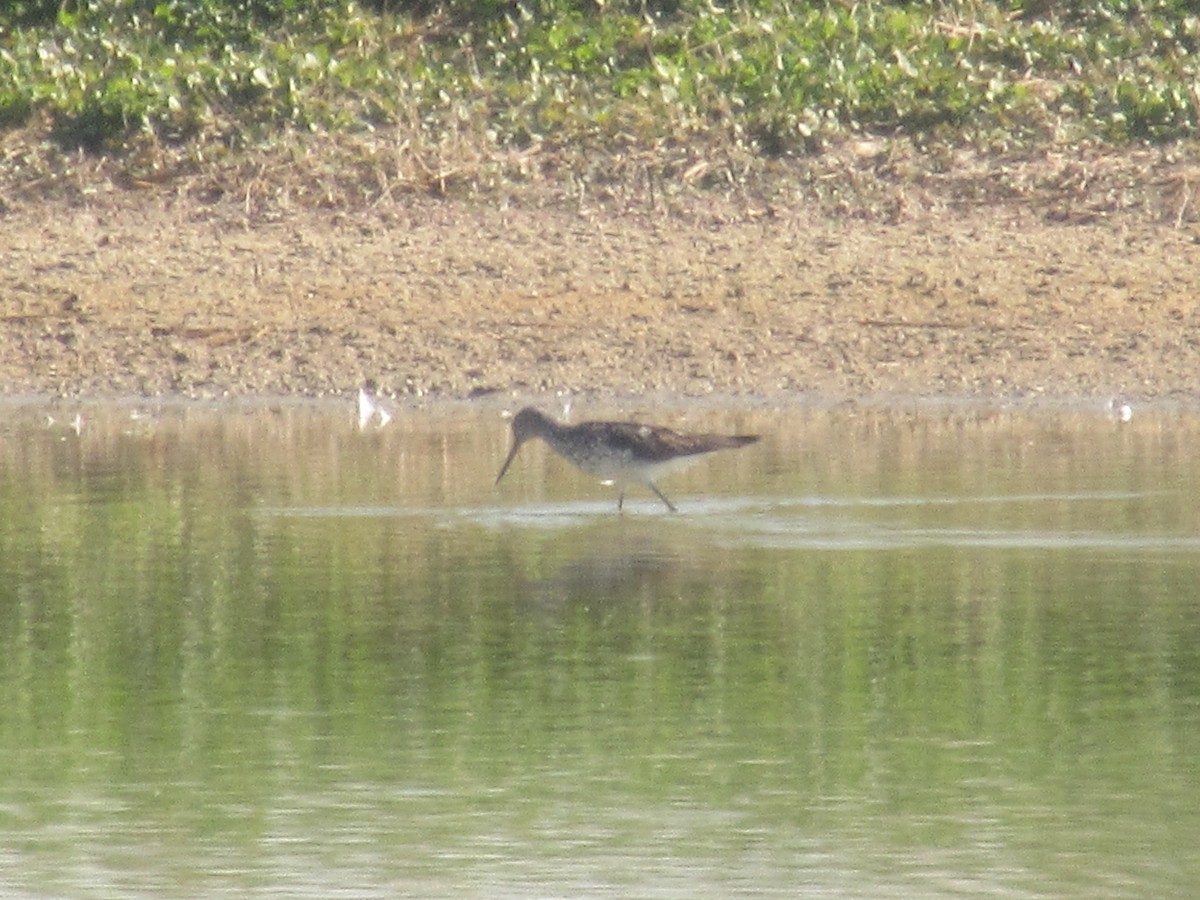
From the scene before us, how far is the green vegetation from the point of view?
54.6 ft

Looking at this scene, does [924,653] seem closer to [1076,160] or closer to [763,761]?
[763,761]

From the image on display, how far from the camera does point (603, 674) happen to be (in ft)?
26.3

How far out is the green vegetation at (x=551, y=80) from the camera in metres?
16.7

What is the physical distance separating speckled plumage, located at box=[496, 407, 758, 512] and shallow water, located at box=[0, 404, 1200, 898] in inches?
→ 6.5

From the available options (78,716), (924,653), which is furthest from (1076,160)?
(78,716)

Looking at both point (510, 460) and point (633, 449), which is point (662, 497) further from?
point (510, 460)

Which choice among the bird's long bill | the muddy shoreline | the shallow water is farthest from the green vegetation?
the bird's long bill

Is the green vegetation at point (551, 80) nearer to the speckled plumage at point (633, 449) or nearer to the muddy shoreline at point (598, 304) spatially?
the muddy shoreline at point (598, 304)

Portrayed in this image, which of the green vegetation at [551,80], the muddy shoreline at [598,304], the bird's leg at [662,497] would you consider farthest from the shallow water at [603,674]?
the green vegetation at [551,80]

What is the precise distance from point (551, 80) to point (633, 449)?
242 inches

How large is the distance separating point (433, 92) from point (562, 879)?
457 inches

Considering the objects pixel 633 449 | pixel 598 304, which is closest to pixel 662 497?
pixel 633 449

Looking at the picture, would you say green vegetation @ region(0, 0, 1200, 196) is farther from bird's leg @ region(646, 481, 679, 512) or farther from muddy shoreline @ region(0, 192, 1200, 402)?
bird's leg @ region(646, 481, 679, 512)

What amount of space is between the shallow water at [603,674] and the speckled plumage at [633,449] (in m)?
0.17
